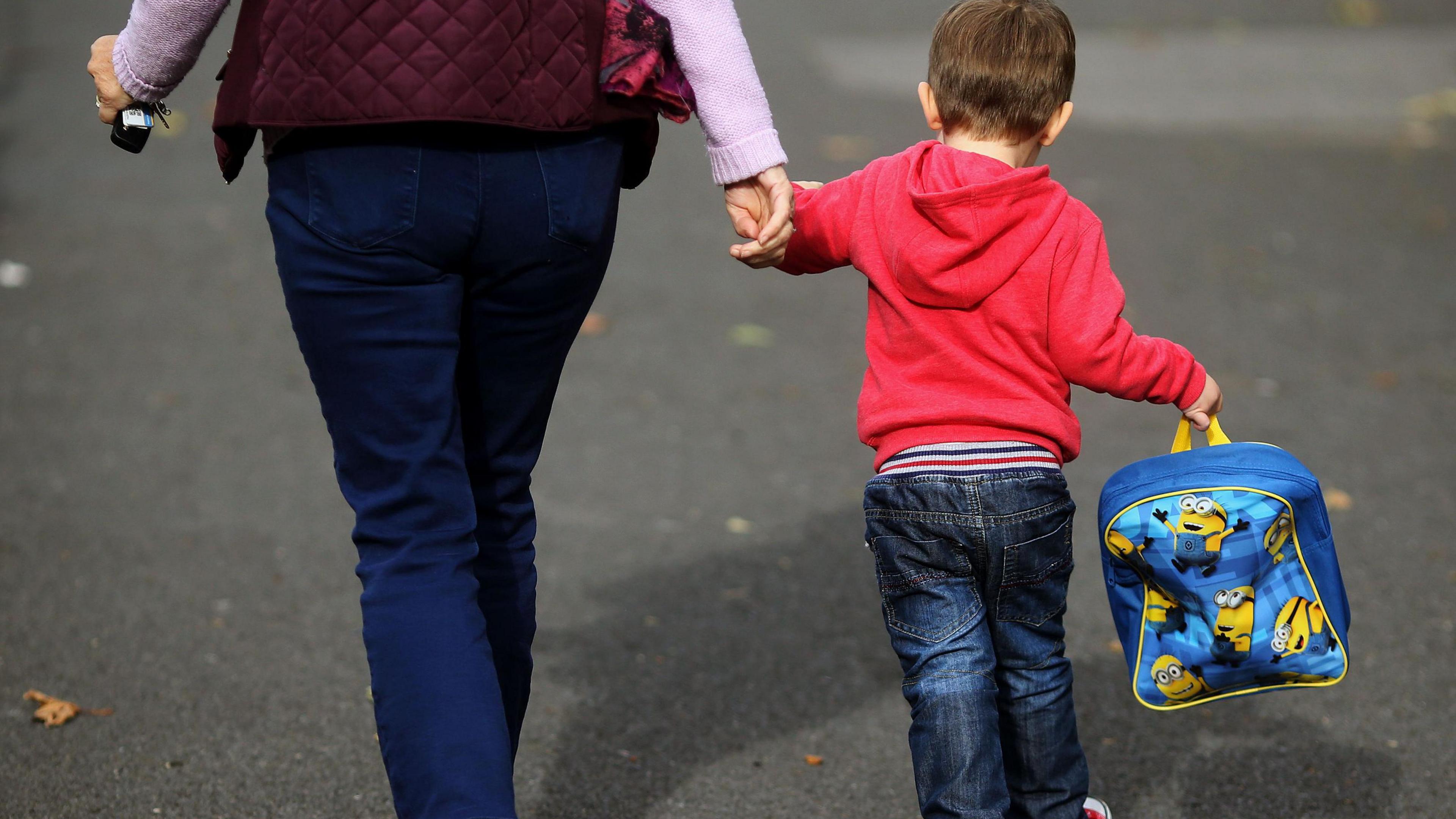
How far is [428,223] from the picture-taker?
1.83 metres

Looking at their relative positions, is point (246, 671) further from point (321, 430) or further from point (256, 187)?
point (256, 187)

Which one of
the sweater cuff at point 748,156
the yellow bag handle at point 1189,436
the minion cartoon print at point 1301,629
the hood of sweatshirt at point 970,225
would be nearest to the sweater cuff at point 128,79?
the sweater cuff at point 748,156

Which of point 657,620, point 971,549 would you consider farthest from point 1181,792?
point 657,620

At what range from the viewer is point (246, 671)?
332cm

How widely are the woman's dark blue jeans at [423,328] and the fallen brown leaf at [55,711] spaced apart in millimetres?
1464

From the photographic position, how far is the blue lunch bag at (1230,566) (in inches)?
87.0

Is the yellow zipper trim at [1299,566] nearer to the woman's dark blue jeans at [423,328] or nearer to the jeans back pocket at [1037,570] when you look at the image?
the jeans back pocket at [1037,570]

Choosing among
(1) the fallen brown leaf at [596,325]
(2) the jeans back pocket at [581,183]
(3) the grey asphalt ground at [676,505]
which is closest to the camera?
(2) the jeans back pocket at [581,183]

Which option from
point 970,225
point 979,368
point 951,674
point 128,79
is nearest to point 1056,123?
point 970,225

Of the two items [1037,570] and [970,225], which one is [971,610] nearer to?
[1037,570]

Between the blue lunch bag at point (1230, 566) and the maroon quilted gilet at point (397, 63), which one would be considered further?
the blue lunch bag at point (1230, 566)

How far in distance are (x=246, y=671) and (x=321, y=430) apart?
64.8 inches

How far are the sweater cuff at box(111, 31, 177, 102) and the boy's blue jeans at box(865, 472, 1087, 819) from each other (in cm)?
122

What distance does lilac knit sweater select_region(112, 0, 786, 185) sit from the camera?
1.98m
